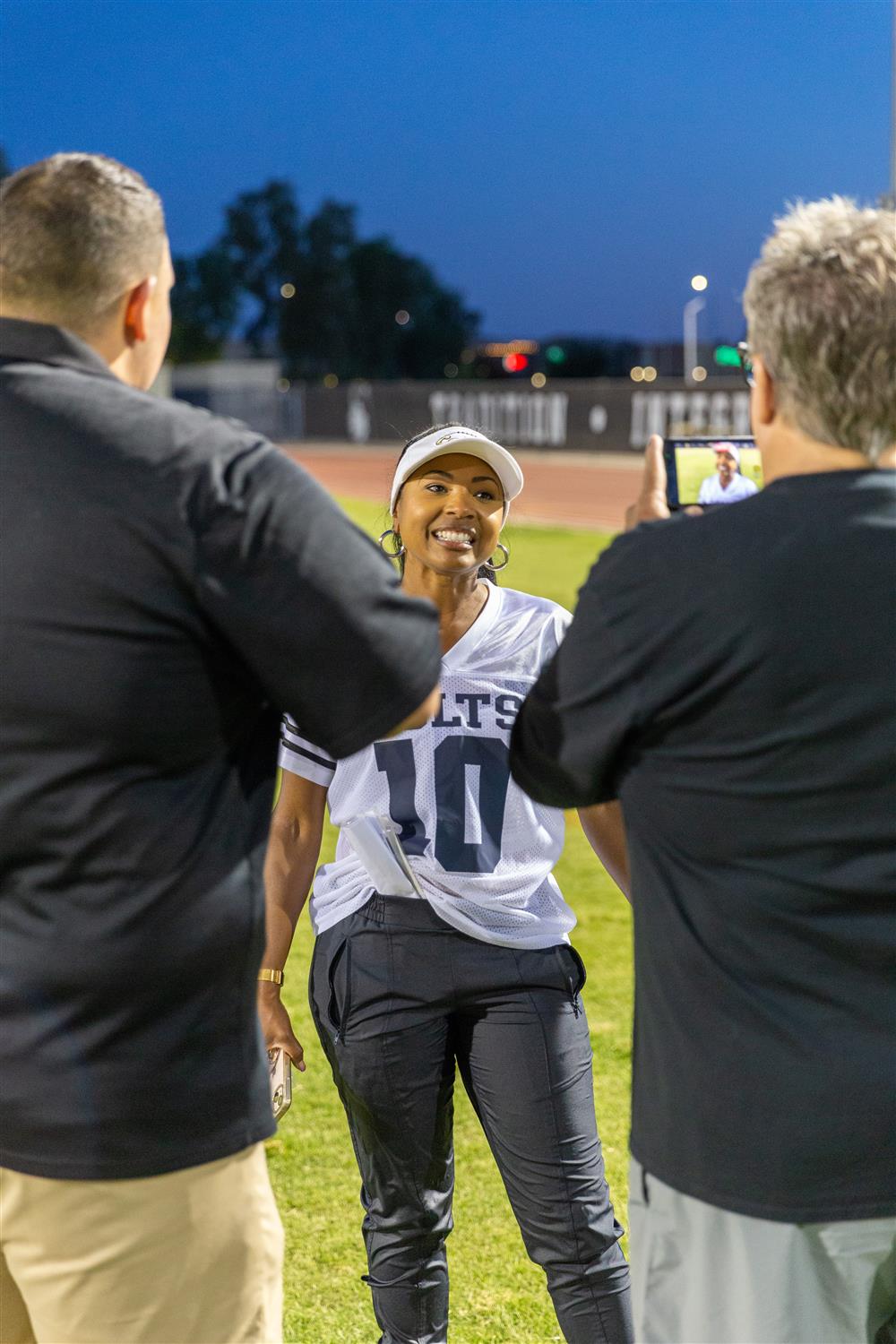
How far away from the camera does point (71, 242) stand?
1.77 m

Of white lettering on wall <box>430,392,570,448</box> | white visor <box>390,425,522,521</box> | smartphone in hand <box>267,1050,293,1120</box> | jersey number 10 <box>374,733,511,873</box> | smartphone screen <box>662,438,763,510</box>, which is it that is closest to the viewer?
smartphone screen <box>662,438,763,510</box>

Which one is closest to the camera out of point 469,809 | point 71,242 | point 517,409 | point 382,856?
point 71,242

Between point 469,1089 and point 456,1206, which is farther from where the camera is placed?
point 456,1206

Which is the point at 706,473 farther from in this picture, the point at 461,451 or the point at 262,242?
the point at 262,242

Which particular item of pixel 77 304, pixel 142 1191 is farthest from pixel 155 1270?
pixel 77 304

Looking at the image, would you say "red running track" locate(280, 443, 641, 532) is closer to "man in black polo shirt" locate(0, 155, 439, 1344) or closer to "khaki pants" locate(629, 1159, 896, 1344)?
"man in black polo shirt" locate(0, 155, 439, 1344)

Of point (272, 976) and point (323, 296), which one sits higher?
point (323, 296)

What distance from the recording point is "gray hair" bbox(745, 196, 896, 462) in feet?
5.46

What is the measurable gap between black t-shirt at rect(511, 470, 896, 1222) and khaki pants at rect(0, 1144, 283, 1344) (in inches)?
22.2

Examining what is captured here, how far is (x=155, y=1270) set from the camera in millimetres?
1817

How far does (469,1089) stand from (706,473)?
1.39 m

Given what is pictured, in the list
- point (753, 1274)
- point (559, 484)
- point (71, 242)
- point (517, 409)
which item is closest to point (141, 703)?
point (71, 242)

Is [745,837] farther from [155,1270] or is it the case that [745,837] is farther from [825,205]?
[155,1270]

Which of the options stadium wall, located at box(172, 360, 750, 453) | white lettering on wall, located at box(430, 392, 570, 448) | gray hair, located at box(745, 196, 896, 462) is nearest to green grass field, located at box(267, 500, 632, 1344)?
gray hair, located at box(745, 196, 896, 462)
